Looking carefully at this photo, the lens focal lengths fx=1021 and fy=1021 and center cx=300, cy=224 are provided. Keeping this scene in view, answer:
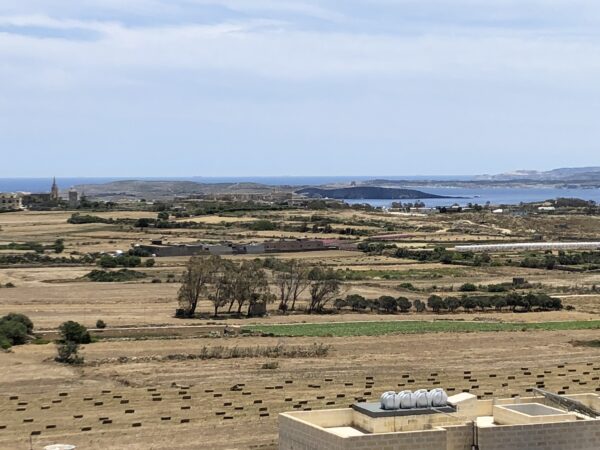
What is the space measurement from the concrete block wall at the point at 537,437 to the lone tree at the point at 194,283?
41.6 metres

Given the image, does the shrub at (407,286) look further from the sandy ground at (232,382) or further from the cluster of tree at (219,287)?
the sandy ground at (232,382)

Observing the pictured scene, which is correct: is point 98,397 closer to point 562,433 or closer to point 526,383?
point 526,383

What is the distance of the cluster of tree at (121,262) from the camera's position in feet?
297

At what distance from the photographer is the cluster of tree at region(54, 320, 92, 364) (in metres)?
43.8

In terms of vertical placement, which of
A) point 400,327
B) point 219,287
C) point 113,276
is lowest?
point 113,276

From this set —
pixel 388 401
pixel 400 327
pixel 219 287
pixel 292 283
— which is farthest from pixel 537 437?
pixel 292 283

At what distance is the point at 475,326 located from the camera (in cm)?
5722

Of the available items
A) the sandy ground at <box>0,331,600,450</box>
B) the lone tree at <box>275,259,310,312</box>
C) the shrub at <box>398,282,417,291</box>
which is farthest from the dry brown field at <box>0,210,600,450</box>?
the lone tree at <box>275,259,310,312</box>

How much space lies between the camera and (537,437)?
20031 millimetres

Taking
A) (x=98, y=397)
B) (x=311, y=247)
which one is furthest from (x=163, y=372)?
(x=311, y=247)

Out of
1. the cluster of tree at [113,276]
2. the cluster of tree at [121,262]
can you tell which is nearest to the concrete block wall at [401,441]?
the cluster of tree at [113,276]

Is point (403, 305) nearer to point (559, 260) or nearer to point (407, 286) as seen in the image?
point (407, 286)

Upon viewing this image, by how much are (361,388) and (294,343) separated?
11217 millimetres

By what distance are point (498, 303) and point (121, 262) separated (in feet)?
126
